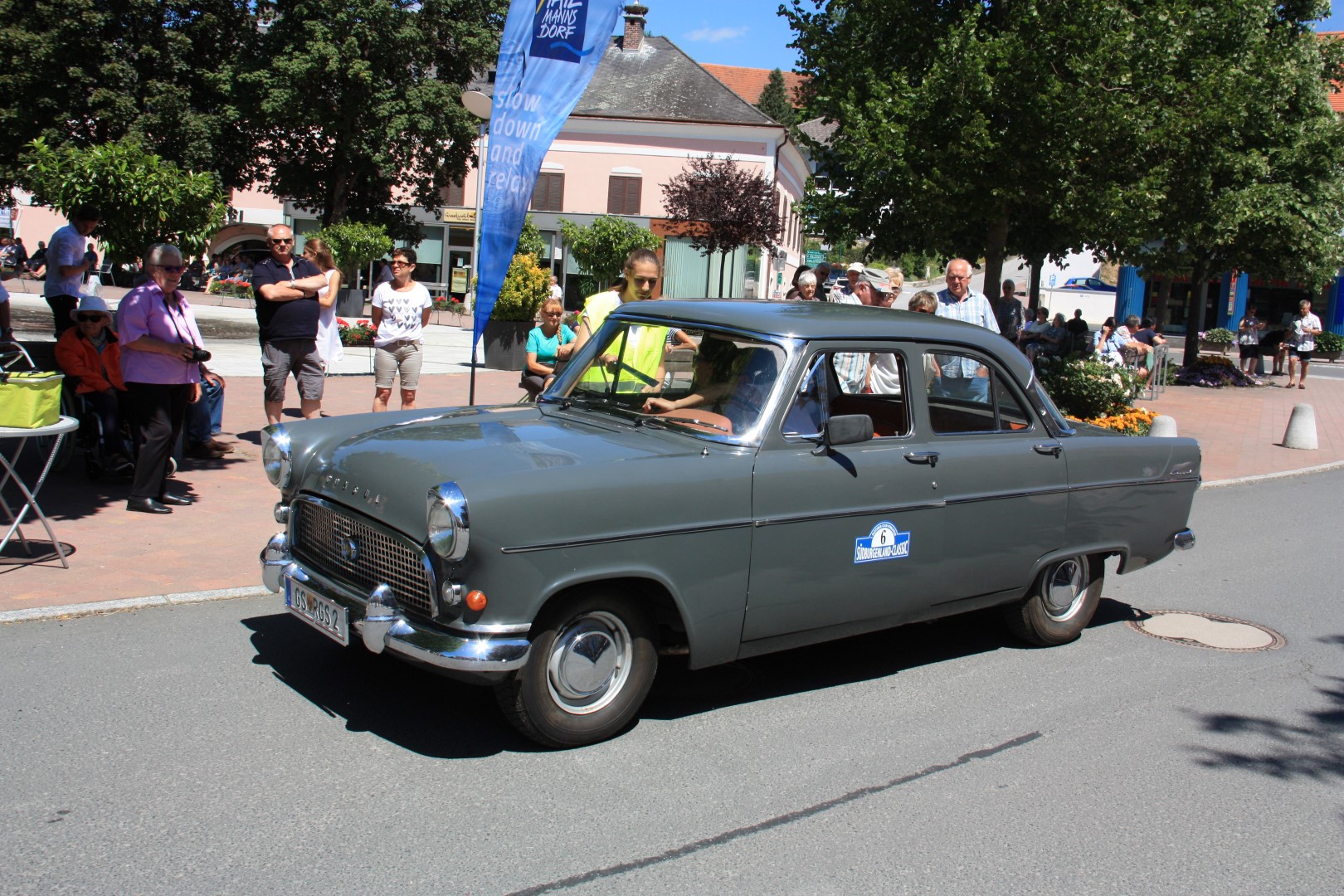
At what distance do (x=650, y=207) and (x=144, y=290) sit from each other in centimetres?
3660

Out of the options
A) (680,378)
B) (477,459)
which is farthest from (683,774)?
(680,378)

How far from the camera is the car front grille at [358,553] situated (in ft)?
13.1

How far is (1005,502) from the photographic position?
17.4 ft

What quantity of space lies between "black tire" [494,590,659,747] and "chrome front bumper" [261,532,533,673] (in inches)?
6.6

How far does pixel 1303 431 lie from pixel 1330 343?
92.3ft

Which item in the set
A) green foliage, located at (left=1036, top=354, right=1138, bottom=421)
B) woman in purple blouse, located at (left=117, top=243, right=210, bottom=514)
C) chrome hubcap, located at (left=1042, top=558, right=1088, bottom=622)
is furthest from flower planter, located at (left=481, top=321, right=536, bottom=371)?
chrome hubcap, located at (left=1042, top=558, right=1088, bottom=622)

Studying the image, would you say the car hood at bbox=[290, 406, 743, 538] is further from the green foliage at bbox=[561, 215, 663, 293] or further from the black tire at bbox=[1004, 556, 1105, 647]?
the green foliage at bbox=[561, 215, 663, 293]

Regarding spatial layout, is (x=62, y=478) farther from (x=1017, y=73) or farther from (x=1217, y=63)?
(x=1217, y=63)

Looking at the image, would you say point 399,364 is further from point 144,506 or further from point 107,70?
point 107,70

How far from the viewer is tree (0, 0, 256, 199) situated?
26.4 m

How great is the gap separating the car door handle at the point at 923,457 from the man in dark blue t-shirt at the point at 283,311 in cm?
583

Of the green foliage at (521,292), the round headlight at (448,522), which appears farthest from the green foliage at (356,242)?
the round headlight at (448,522)

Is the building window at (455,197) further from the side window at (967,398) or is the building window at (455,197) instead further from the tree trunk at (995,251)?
the side window at (967,398)

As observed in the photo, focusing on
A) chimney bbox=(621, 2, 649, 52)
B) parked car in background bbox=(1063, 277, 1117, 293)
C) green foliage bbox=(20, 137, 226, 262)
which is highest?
chimney bbox=(621, 2, 649, 52)
